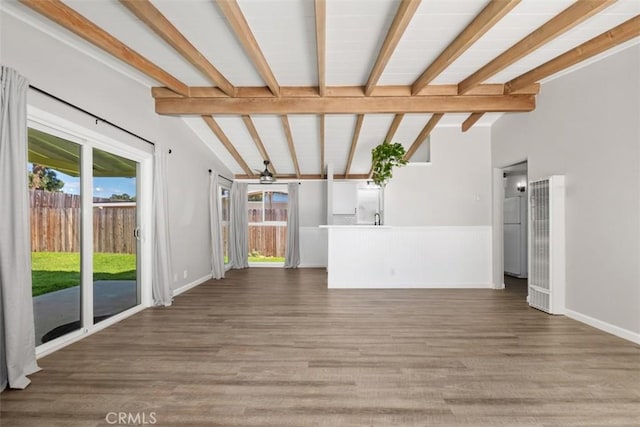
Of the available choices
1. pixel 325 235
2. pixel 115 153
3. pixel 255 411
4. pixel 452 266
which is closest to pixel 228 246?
pixel 325 235

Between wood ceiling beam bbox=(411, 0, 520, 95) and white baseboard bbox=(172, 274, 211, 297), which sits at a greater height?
wood ceiling beam bbox=(411, 0, 520, 95)

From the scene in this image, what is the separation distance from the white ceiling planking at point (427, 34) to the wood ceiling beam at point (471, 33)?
0.04 m

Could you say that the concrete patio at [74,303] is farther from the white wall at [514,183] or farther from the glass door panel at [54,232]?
the white wall at [514,183]

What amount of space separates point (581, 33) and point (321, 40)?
255cm

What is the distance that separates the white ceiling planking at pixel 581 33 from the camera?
2.83 meters

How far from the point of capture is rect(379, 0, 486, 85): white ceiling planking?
279cm

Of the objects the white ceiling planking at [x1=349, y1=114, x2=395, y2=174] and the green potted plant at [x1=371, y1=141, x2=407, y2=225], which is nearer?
the green potted plant at [x1=371, y1=141, x2=407, y2=225]

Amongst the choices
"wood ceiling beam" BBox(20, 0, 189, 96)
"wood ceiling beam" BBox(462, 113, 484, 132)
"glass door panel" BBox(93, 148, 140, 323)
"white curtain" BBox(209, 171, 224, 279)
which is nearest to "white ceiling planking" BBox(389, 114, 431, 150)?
"wood ceiling beam" BBox(462, 113, 484, 132)

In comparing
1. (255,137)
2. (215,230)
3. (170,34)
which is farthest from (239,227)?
(170,34)

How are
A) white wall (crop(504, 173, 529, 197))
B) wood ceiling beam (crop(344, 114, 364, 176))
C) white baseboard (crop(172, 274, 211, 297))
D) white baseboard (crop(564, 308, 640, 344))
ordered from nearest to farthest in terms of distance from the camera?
white baseboard (crop(564, 308, 640, 344))
white baseboard (crop(172, 274, 211, 297))
wood ceiling beam (crop(344, 114, 364, 176))
white wall (crop(504, 173, 529, 197))

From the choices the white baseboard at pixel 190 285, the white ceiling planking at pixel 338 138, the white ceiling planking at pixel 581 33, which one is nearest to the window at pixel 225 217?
the white baseboard at pixel 190 285

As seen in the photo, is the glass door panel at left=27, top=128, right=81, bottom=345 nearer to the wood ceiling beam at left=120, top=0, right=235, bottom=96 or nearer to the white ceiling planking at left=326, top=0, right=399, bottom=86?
the wood ceiling beam at left=120, top=0, right=235, bottom=96

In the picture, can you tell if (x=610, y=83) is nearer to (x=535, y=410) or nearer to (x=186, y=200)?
(x=535, y=410)

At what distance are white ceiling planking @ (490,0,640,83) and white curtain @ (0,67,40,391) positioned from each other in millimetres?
4769
